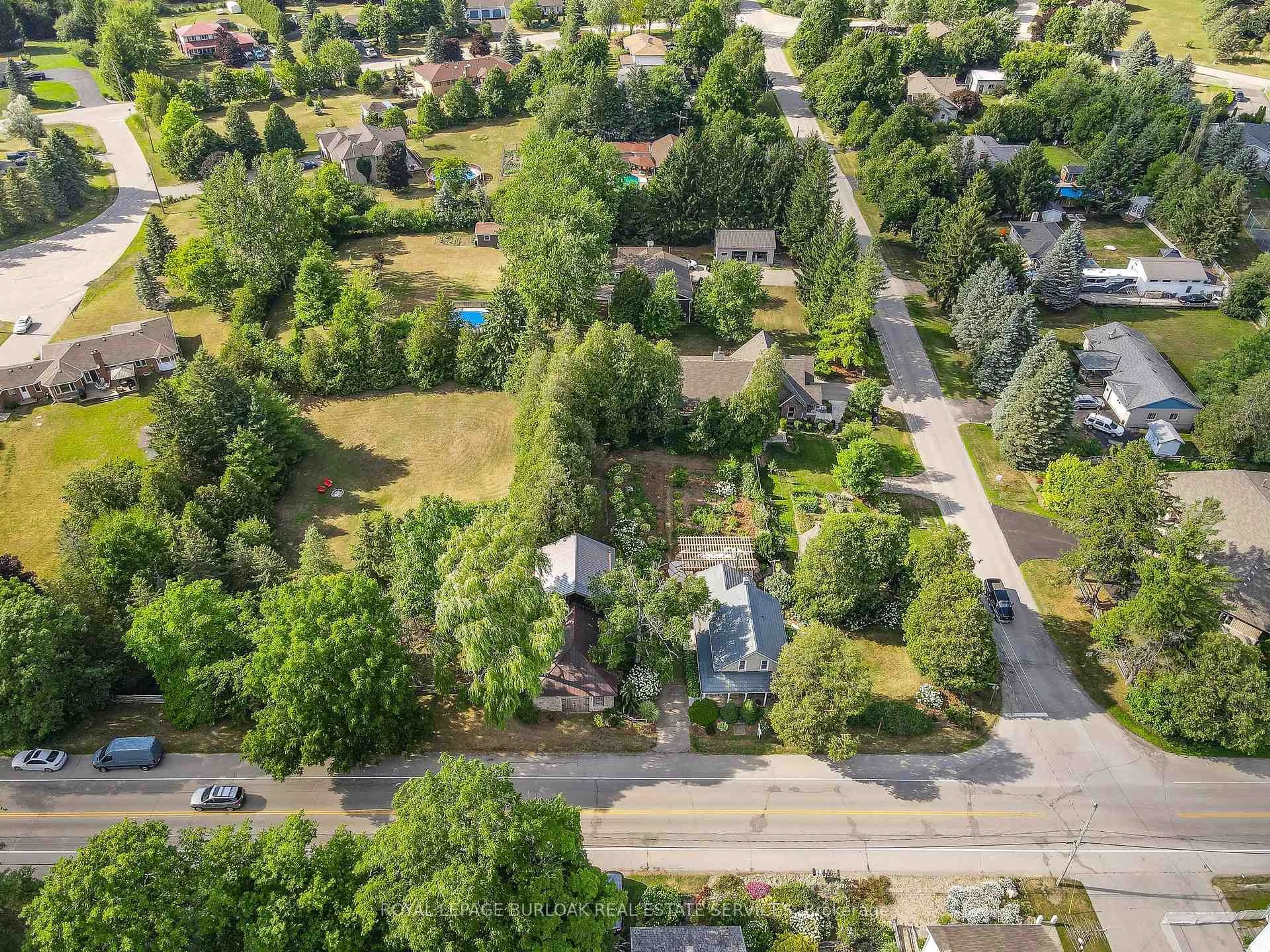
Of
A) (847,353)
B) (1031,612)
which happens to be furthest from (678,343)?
(1031,612)

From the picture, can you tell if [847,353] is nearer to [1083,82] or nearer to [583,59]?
[1083,82]

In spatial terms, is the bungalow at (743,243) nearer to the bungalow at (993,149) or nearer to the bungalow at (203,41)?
the bungalow at (993,149)

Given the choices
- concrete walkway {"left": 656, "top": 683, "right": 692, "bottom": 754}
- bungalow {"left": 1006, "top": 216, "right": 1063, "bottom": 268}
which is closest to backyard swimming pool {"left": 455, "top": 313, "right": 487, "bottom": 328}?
concrete walkway {"left": 656, "top": 683, "right": 692, "bottom": 754}

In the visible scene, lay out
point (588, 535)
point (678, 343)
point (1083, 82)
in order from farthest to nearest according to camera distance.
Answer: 1. point (1083, 82)
2. point (678, 343)
3. point (588, 535)

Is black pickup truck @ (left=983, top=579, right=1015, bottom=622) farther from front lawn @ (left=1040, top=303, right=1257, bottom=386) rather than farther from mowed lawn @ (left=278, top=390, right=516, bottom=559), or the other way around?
front lawn @ (left=1040, top=303, right=1257, bottom=386)

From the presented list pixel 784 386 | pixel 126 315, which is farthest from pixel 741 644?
pixel 126 315

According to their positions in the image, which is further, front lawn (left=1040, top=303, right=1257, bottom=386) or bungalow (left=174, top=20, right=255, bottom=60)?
bungalow (left=174, top=20, right=255, bottom=60)
